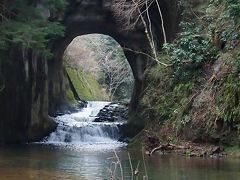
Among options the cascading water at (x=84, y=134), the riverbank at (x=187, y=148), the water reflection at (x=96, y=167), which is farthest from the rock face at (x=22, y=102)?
the riverbank at (x=187, y=148)

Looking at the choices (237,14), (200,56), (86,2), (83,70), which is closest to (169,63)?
(200,56)

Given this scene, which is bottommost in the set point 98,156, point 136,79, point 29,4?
point 98,156

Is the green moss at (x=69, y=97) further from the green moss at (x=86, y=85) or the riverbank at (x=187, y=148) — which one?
the riverbank at (x=187, y=148)

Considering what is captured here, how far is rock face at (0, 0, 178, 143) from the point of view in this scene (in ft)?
71.1

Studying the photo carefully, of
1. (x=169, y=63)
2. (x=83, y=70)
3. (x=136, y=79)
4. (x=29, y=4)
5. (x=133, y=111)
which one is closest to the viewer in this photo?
(x=29, y=4)

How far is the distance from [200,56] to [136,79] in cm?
1128

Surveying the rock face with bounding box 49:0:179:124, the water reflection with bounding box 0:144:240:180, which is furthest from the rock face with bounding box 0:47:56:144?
the water reflection with bounding box 0:144:240:180

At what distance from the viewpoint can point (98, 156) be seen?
15.8m

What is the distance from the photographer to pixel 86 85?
152 ft

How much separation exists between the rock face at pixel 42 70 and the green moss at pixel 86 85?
40.2ft

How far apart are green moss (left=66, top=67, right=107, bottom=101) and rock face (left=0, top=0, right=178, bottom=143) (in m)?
12.2

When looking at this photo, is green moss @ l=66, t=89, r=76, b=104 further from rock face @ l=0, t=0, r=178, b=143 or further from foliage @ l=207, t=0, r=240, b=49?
foliage @ l=207, t=0, r=240, b=49

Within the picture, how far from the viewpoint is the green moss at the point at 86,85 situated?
142ft

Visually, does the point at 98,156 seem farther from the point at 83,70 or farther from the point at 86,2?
the point at 83,70
